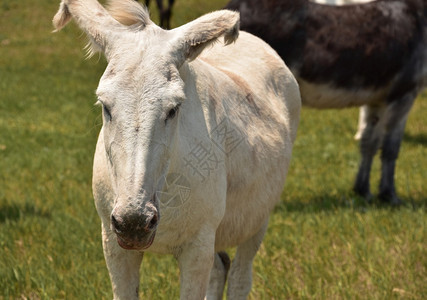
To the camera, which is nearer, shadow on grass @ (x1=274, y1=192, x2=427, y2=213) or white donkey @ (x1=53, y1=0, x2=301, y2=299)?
white donkey @ (x1=53, y1=0, x2=301, y2=299)

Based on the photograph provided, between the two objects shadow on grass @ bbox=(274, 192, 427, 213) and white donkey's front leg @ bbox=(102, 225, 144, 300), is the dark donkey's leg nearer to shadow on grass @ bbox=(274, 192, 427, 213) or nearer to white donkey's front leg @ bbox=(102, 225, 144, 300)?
shadow on grass @ bbox=(274, 192, 427, 213)

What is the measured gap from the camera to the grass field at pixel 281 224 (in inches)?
162

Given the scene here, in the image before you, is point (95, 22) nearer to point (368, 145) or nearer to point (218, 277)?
point (218, 277)

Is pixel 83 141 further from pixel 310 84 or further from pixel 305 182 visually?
pixel 310 84

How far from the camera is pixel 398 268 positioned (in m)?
4.40

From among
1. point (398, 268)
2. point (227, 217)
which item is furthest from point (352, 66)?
point (227, 217)

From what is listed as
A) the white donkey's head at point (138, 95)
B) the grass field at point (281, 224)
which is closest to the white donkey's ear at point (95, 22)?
the white donkey's head at point (138, 95)

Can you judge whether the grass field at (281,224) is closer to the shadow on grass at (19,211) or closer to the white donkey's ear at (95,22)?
the shadow on grass at (19,211)

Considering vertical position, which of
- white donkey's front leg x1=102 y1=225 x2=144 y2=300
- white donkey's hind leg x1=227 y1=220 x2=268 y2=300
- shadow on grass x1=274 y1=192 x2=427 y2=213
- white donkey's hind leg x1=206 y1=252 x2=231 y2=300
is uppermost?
white donkey's front leg x1=102 y1=225 x2=144 y2=300

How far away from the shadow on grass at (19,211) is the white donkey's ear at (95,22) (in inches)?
125

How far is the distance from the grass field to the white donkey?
29 centimetres

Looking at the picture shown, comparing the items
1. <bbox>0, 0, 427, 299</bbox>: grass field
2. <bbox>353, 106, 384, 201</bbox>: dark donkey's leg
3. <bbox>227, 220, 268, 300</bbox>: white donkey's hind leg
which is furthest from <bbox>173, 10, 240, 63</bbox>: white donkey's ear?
<bbox>353, 106, 384, 201</bbox>: dark donkey's leg

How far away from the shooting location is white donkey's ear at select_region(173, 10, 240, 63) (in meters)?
2.46

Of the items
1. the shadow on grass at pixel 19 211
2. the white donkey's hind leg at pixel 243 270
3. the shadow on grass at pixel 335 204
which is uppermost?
the white donkey's hind leg at pixel 243 270
